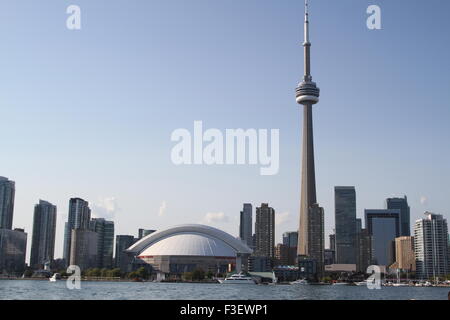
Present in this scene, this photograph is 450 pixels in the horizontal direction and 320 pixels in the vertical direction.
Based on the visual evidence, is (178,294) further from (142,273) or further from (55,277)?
(55,277)

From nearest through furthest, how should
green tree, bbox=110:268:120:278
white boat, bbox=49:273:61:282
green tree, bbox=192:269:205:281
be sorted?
1. green tree, bbox=192:269:205:281
2. white boat, bbox=49:273:61:282
3. green tree, bbox=110:268:120:278

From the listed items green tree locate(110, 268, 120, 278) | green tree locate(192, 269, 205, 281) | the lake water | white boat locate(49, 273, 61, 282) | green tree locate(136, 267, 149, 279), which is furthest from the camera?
green tree locate(110, 268, 120, 278)

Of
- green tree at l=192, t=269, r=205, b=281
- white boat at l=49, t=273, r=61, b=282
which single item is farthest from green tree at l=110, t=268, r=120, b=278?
green tree at l=192, t=269, r=205, b=281

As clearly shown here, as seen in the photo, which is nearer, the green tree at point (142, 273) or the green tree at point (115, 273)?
the green tree at point (142, 273)

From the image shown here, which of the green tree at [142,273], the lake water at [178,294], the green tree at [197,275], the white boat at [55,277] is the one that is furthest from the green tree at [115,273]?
the lake water at [178,294]

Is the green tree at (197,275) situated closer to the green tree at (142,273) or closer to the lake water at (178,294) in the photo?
the green tree at (142,273)

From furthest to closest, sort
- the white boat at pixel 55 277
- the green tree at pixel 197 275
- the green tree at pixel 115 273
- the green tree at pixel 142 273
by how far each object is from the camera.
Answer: the green tree at pixel 115 273 < the green tree at pixel 142 273 < the white boat at pixel 55 277 < the green tree at pixel 197 275

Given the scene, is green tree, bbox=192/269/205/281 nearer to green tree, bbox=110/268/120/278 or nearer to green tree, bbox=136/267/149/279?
green tree, bbox=136/267/149/279

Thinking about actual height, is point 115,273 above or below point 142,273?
below

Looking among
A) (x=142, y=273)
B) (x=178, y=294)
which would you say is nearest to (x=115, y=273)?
(x=142, y=273)

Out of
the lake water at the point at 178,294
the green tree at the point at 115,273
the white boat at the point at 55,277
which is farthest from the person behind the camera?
the green tree at the point at 115,273
